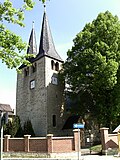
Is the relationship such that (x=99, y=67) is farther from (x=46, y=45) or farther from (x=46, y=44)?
(x=46, y=44)

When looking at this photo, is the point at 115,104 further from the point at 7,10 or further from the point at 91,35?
the point at 7,10

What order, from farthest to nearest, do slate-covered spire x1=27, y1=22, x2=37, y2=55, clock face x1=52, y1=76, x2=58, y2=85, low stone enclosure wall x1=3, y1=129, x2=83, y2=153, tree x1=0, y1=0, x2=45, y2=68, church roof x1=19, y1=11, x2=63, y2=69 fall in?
slate-covered spire x1=27, y1=22, x2=37, y2=55
church roof x1=19, y1=11, x2=63, y2=69
clock face x1=52, y1=76, x2=58, y2=85
low stone enclosure wall x1=3, y1=129, x2=83, y2=153
tree x1=0, y1=0, x2=45, y2=68

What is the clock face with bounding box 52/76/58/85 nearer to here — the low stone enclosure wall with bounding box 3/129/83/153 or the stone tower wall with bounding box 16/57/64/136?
the stone tower wall with bounding box 16/57/64/136

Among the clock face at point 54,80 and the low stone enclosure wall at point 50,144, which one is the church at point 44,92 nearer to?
the clock face at point 54,80

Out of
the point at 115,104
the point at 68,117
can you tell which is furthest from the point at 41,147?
the point at 68,117

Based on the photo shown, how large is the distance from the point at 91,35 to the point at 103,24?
2.05 metres

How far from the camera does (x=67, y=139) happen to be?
822 inches

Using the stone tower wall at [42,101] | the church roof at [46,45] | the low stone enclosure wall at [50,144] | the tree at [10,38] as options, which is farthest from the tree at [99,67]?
the tree at [10,38]

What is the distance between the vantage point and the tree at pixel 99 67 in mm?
27750

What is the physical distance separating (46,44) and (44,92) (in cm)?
844

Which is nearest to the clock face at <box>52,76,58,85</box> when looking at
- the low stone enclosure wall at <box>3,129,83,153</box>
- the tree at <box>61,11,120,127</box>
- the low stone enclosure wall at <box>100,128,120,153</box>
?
the tree at <box>61,11,120,127</box>

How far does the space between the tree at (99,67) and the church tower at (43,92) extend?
438 centimetres

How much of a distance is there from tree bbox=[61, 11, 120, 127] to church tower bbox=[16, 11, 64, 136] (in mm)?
4384

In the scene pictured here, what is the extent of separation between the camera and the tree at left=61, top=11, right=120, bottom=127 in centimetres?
2775
